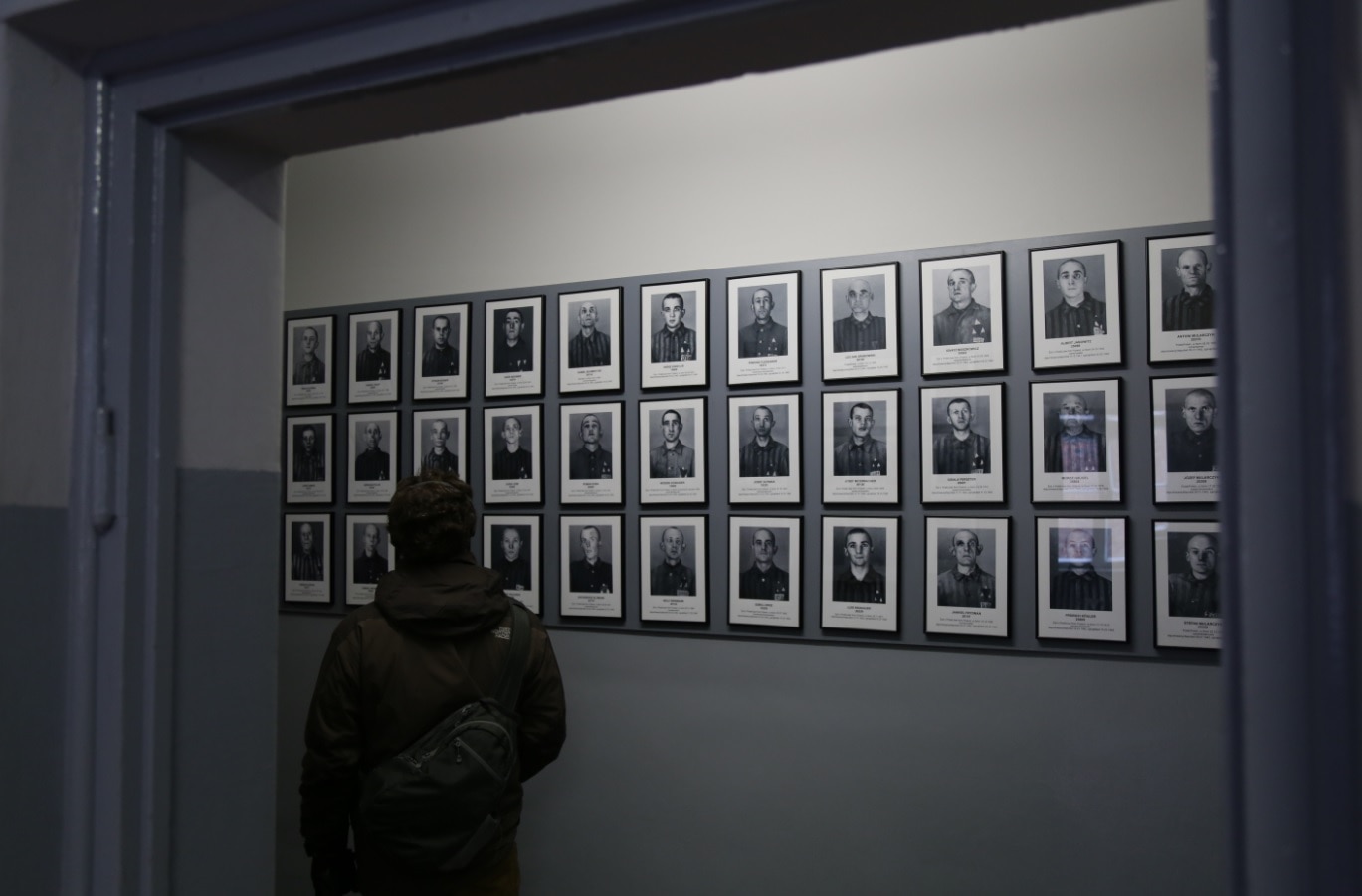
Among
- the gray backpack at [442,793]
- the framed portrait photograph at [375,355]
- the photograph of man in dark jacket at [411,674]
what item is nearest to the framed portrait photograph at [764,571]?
the photograph of man in dark jacket at [411,674]

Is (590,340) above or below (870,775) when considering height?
above

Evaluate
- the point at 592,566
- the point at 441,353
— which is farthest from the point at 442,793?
the point at 441,353

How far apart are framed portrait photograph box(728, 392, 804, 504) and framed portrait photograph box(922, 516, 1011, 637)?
48 cm

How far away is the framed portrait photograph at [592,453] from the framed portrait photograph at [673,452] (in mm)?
90

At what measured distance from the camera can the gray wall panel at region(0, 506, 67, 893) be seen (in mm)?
922

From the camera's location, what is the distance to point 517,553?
356 centimetres

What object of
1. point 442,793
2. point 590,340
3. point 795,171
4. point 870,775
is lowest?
point 870,775

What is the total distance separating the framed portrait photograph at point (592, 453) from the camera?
3.42 m

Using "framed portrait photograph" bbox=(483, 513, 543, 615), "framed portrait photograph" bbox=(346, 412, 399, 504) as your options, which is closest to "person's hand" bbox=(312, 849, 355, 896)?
"framed portrait photograph" bbox=(483, 513, 543, 615)

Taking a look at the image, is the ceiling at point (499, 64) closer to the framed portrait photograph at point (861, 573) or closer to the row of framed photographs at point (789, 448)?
the row of framed photographs at point (789, 448)

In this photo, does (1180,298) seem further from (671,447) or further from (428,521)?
(428,521)

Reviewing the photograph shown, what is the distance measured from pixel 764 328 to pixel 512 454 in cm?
106

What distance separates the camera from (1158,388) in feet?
9.00

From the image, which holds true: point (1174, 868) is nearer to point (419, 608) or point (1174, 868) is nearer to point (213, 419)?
point (419, 608)
